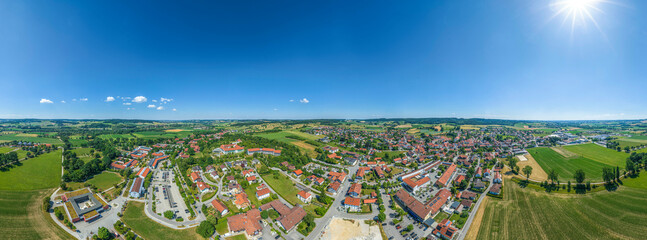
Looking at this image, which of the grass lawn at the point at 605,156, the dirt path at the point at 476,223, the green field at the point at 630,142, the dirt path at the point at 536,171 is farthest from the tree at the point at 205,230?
the green field at the point at 630,142

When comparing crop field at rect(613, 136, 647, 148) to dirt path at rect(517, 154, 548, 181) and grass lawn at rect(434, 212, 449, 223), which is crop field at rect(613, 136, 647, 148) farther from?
grass lawn at rect(434, 212, 449, 223)

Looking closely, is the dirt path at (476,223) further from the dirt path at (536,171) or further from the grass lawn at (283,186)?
the grass lawn at (283,186)

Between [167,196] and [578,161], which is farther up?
[578,161]

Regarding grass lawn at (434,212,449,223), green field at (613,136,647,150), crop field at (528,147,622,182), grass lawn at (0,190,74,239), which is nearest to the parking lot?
grass lawn at (0,190,74,239)

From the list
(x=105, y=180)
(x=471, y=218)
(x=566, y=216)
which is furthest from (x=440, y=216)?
(x=105, y=180)

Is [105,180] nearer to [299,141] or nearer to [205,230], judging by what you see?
[205,230]
